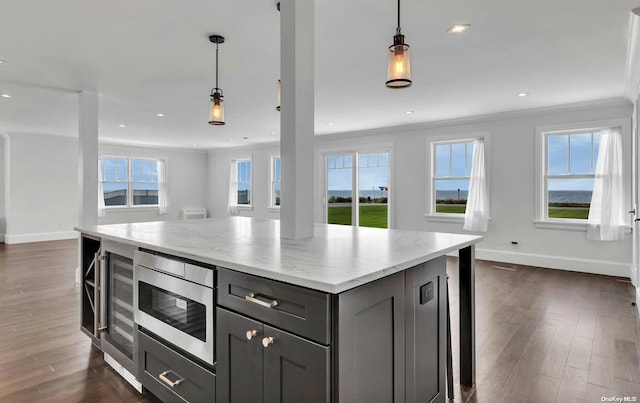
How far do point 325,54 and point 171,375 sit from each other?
2.83 metres

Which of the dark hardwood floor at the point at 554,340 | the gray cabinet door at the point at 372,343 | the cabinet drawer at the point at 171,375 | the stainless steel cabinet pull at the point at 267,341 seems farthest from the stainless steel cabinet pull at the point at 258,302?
the dark hardwood floor at the point at 554,340

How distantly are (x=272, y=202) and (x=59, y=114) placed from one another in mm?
5029

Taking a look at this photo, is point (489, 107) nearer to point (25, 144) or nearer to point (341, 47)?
point (341, 47)

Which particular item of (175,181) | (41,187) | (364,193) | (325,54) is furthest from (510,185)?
(41,187)

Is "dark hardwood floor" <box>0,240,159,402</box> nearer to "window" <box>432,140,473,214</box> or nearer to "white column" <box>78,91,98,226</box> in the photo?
"white column" <box>78,91,98,226</box>

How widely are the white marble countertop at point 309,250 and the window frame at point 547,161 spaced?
4316 mm

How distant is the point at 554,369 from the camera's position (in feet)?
7.85

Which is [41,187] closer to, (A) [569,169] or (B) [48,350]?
(B) [48,350]

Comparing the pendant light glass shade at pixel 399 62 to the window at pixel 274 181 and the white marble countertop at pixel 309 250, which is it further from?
the window at pixel 274 181

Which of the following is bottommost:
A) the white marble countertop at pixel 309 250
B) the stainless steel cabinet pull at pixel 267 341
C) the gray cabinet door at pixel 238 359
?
the gray cabinet door at pixel 238 359

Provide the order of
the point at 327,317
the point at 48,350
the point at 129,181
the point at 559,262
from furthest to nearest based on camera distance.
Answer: the point at 129,181
the point at 559,262
the point at 48,350
the point at 327,317

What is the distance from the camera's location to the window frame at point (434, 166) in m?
6.00

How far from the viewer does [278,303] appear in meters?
1.27

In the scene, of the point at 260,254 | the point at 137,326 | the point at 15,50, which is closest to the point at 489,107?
the point at 260,254
